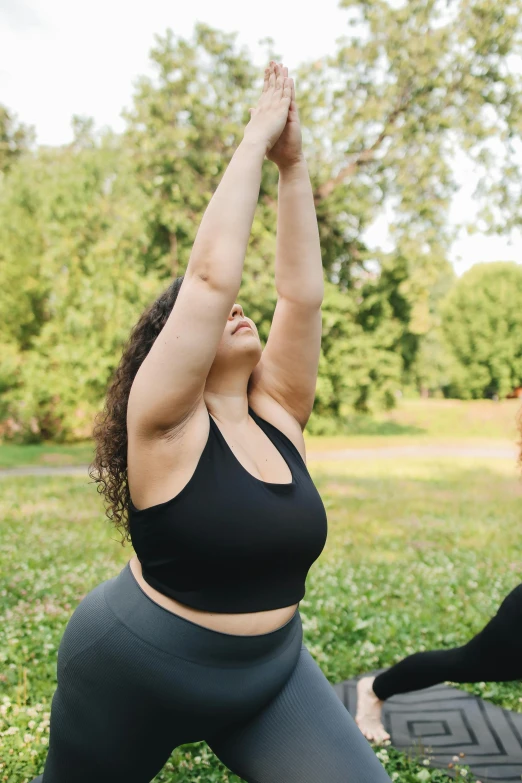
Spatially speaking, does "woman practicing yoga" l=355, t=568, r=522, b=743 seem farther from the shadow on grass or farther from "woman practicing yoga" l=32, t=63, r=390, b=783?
the shadow on grass

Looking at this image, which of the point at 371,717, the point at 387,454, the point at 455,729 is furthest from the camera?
the point at 387,454

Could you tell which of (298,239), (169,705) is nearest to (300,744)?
(169,705)

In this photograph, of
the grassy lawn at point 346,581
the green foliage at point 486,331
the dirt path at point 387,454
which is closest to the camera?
the grassy lawn at point 346,581

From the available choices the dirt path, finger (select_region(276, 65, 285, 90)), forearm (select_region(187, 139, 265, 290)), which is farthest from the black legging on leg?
the dirt path

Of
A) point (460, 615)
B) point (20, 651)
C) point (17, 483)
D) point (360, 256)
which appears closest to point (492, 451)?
point (360, 256)

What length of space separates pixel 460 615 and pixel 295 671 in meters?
3.72

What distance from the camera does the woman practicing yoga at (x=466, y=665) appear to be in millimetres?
2674

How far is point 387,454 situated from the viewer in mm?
18859

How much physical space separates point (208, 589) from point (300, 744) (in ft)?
1.75

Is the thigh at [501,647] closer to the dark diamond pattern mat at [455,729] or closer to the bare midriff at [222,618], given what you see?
the dark diamond pattern mat at [455,729]

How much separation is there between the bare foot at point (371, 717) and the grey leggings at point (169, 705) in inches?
61.9

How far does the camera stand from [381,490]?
1211 centimetres

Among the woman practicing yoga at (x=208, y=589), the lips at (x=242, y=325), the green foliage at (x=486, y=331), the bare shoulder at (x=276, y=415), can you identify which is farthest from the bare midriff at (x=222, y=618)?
the green foliage at (x=486, y=331)

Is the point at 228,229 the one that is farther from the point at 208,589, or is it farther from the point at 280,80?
the point at 208,589
